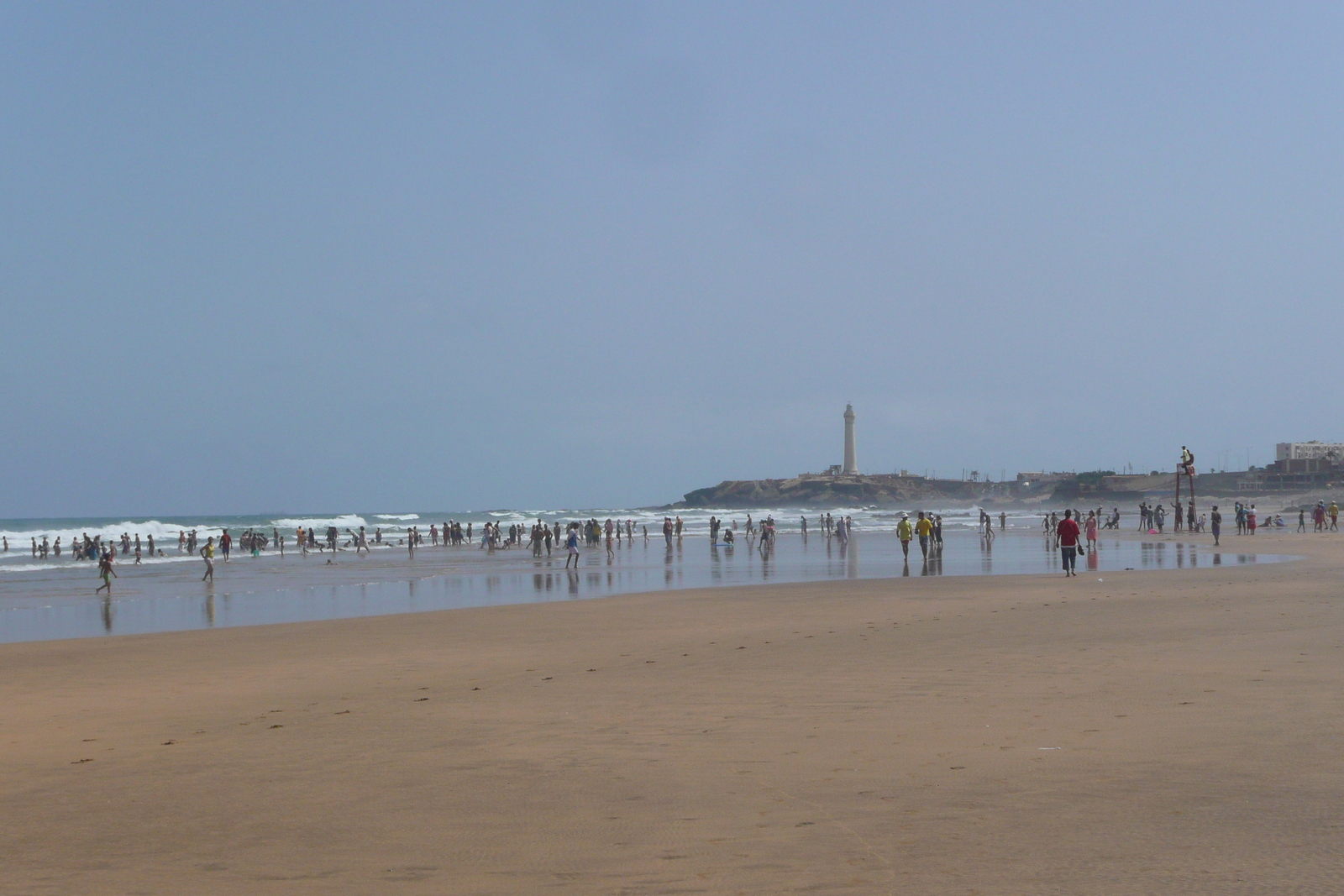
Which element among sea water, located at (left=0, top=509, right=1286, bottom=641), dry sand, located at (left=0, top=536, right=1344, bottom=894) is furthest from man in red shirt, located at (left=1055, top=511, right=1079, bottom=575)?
dry sand, located at (left=0, top=536, right=1344, bottom=894)

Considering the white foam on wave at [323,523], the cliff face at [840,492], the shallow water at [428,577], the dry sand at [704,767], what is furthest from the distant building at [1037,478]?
the dry sand at [704,767]

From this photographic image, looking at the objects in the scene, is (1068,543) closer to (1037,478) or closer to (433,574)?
(433,574)

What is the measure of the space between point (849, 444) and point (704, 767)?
627 feet

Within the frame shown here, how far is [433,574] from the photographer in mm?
35969

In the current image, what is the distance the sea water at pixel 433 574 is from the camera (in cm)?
2361

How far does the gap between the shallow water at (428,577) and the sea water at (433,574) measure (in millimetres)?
60

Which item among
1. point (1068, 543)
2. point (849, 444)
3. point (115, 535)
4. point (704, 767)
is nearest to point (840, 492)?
point (849, 444)

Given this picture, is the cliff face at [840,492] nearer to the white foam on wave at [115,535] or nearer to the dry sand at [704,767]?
the white foam on wave at [115,535]

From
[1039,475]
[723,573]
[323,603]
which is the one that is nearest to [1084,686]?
[323,603]

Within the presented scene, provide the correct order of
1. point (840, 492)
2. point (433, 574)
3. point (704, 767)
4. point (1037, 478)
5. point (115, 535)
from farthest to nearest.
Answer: point (1037, 478) < point (840, 492) < point (115, 535) < point (433, 574) < point (704, 767)

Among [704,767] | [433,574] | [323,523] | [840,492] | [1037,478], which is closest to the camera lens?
[704,767]

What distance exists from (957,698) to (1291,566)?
22099mm

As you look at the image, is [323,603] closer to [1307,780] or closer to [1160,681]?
[1160,681]

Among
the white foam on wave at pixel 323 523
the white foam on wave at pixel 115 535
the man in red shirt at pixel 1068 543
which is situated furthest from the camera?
the white foam on wave at pixel 323 523
